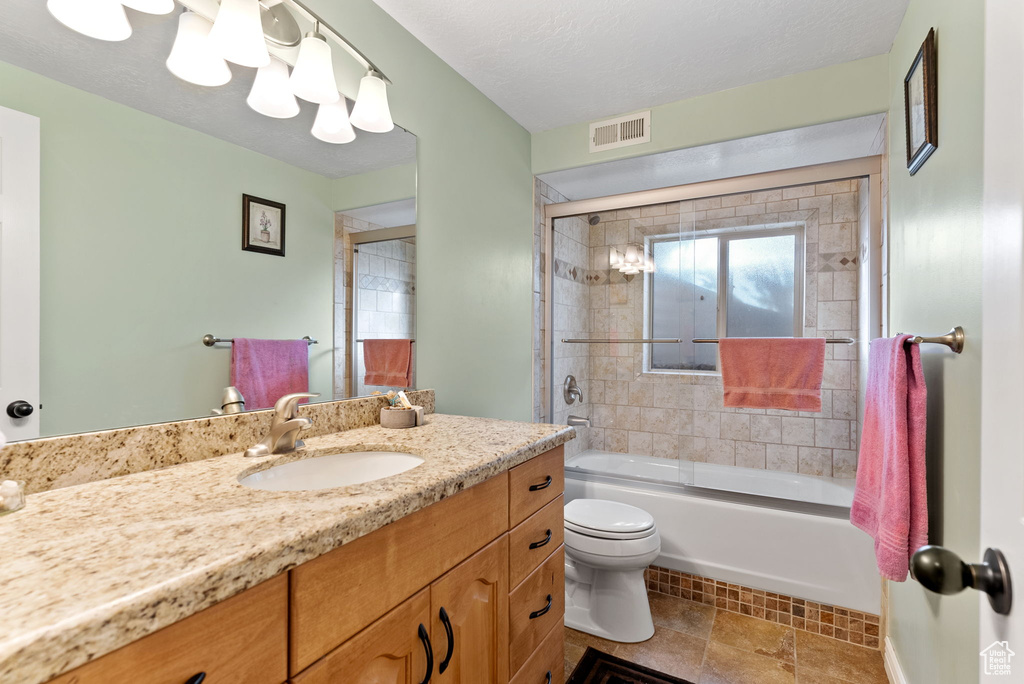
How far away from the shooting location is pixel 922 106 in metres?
1.33

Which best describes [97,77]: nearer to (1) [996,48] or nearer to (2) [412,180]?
(2) [412,180]

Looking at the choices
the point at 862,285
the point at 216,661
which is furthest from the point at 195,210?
the point at 862,285

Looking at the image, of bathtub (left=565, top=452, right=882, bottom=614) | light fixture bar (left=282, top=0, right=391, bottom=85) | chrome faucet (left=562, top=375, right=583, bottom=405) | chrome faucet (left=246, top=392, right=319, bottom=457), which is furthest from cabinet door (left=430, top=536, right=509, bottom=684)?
chrome faucet (left=562, top=375, right=583, bottom=405)

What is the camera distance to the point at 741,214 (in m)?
2.76

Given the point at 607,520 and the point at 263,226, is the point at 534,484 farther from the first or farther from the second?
the point at 263,226

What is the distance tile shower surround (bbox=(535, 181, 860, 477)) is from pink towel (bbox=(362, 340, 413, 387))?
3.62 feet

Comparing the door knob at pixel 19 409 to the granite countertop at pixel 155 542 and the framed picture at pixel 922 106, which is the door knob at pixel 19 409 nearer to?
the granite countertop at pixel 155 542

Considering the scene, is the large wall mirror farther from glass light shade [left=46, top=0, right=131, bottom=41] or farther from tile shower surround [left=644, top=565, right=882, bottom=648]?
tile shower surround [left=644, top=565, right=882, bottom=648]

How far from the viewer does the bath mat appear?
Answer: 1.70m

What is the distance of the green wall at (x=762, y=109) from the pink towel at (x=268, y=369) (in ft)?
5.83

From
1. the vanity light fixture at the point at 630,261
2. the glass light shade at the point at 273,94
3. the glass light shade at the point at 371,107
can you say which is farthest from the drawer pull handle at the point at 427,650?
the vanity light fixture at the point at 630,261

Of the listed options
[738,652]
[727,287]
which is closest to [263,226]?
[738,652]

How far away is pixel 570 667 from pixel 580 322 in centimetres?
186

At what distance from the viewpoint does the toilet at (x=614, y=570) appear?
193cm
